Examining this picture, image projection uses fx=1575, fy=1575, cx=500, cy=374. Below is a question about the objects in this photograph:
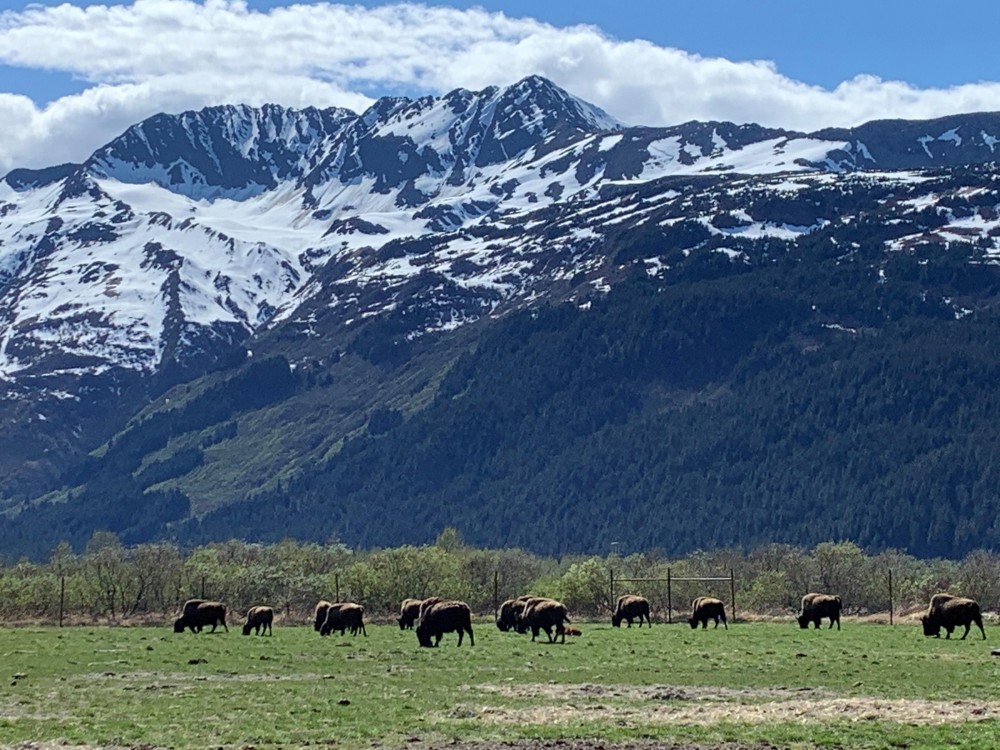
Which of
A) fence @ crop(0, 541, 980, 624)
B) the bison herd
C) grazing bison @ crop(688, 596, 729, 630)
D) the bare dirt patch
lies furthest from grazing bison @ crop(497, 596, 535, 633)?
the bare dirt patch

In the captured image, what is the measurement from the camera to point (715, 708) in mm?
42188

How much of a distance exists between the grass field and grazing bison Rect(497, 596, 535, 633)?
10.2m

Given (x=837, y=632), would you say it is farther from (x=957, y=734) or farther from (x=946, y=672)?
(x=957, y=734)

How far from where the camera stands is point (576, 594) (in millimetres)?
109562

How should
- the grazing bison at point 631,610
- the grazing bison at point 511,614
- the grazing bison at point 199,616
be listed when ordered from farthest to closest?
the grazing bison at point 631,610, the grazing bison at point 199,616, the grazing bison at point 511,614

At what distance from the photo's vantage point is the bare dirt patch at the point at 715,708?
129 feet

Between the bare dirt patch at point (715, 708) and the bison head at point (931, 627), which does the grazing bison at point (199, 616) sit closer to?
the bison head at point (931, 627)

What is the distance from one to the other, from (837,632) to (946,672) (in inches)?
1055

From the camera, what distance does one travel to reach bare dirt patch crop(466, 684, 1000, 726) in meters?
39.4

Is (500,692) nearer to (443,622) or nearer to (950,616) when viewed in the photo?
(443,622)

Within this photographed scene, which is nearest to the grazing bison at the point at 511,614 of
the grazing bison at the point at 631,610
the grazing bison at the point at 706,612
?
the grazing bison at the point at 631,610

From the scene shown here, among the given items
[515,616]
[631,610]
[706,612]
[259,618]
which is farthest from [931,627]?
[259,618]

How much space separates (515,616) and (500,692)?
1339 inches

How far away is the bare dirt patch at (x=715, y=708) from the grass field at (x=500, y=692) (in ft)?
0.21
